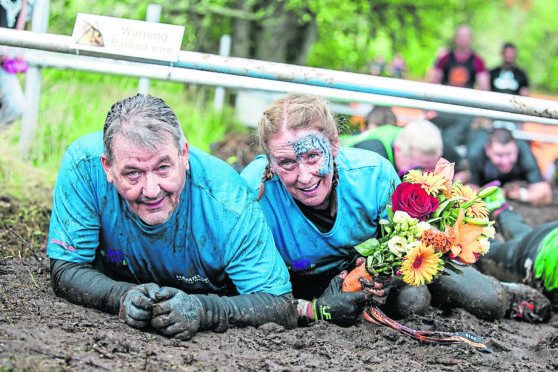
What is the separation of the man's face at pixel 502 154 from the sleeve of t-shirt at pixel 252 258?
516cm

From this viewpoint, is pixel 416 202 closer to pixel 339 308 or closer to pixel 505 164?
pixel 339 308

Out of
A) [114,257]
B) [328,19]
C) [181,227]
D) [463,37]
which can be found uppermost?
[463,37]

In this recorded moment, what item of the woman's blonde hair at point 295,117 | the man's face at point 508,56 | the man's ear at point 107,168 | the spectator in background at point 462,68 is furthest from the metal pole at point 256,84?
the man's face at point 508,56

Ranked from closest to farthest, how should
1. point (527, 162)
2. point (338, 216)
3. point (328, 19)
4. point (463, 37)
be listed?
point (338, 216), point (527, 162), point (328, 19), point (463, 37)

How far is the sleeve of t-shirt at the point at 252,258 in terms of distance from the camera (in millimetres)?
3115

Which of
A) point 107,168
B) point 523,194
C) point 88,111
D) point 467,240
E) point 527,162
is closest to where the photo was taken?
point 107,168

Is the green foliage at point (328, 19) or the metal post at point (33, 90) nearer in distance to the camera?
the metal post at point (33, 90)

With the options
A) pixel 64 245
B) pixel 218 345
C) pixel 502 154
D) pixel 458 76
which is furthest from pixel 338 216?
pixel 458 76

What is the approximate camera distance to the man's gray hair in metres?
2.85

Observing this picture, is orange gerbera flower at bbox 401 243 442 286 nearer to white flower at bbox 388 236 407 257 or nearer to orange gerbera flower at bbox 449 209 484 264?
white flower at bbox 388 236 407 257

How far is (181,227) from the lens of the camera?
10.3 ft

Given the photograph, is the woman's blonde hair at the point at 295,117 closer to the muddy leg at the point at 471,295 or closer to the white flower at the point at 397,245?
the white flower at the point at 397,245

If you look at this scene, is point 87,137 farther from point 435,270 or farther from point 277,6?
point 277,6

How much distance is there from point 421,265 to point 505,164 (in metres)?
5.02
